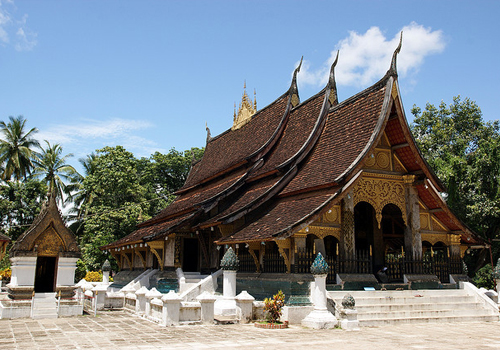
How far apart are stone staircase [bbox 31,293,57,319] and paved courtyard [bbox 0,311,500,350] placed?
0.57m

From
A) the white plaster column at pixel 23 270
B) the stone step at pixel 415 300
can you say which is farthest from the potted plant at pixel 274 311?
the white plaster column at pixel 23 270

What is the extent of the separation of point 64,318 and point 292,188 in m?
7.03

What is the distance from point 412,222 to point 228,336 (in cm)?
705

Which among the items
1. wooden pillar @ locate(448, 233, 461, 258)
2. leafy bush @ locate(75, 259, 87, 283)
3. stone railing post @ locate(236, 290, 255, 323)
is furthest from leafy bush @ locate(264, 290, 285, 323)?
leafy bush @ locate(75, 259, 87, 283)

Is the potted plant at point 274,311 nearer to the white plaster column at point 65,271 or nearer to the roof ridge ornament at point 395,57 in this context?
the white plaster column at point 65,271

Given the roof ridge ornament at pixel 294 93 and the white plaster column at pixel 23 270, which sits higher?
the roof ridge ornament at pixel 294 93

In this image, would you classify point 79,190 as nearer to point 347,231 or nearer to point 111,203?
point 111,203

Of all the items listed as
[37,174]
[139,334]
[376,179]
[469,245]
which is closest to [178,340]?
[139,334]

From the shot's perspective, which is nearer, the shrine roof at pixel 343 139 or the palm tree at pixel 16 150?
the shrine roof at pixel 343 139

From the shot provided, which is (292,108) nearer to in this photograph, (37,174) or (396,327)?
(396,327)

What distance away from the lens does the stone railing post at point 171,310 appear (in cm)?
981

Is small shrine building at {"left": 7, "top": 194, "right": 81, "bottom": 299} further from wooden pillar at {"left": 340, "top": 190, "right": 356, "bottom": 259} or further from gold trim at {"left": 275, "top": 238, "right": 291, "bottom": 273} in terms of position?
wooden pillar at {"left": 340, "top": 190, "right": 356, "bottom": 259}

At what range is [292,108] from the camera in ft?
58.6

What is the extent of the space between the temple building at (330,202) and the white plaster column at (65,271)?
12.2 feet
